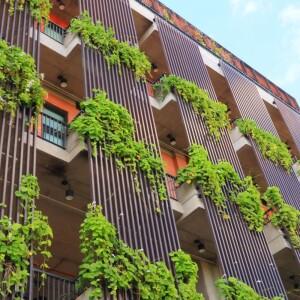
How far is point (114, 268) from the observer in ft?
36.8

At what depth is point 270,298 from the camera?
14805mm

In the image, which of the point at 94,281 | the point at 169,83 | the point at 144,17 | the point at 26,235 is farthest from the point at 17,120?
the point at 144,17

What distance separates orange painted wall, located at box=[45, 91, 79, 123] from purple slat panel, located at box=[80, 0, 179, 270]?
7.00ft

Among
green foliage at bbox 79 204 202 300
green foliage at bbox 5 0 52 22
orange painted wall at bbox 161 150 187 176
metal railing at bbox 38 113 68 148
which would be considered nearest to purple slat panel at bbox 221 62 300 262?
orange painted wall at bbox 161 150 187 176

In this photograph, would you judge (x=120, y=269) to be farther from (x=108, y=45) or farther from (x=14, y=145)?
(x=108, y=45)

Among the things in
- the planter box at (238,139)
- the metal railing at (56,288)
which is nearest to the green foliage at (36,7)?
the metal railing at (56,288)

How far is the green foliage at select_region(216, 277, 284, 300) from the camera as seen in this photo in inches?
537

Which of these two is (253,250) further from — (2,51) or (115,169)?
(2,51)

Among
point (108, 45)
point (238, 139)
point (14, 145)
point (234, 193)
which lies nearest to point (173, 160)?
point (238, 139)

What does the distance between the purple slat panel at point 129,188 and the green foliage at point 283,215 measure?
5.37 metres

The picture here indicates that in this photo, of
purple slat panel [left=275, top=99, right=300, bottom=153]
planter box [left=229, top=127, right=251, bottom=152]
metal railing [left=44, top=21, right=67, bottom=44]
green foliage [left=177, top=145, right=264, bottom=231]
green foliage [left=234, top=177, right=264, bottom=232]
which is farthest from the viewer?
purple slat panel [left=275, top=99, right=300, bottom=153]

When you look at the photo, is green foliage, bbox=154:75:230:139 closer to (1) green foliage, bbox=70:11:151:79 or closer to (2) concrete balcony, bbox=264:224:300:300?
(1) green foliage, bbox=70:11:151:79

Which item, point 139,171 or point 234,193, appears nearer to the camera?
point 139,171

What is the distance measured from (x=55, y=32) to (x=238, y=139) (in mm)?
8377
